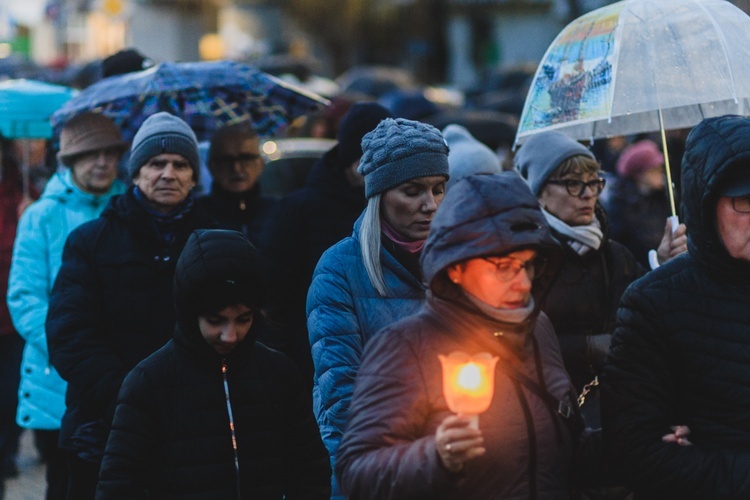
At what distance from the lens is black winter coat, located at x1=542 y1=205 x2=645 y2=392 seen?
205 inches

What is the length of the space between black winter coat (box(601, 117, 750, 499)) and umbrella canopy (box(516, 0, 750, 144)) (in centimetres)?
137

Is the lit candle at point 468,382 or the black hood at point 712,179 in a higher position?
the black hood at point 712,179

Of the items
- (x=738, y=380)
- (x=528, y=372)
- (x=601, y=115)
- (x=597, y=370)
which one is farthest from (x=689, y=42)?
(x=528, y=372)

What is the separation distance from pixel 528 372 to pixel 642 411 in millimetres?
463

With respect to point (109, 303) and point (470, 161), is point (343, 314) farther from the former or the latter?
point (470, 161)

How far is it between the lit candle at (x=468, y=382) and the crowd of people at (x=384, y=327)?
0.12 ft

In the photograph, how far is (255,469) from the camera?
13.2 ft

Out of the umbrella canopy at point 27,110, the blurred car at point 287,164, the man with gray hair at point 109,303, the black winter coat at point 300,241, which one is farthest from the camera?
the blurred car at point 287,164

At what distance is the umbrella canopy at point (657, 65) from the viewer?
4.95 metres

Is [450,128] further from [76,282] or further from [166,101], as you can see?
[76,282]

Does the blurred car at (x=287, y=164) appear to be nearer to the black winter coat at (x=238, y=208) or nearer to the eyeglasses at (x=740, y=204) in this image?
the black winter coat at (x=238, y=208)

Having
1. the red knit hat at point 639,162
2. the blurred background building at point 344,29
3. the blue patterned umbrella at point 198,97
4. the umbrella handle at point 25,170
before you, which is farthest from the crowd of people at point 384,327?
the blurred background building at point 344,29

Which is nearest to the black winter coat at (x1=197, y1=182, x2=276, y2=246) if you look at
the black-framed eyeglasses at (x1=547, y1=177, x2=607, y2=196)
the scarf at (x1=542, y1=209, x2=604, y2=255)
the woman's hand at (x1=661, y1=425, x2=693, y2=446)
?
the black-framed eyeglasses at (x1=547, y1=177, x2=607, y2=196)

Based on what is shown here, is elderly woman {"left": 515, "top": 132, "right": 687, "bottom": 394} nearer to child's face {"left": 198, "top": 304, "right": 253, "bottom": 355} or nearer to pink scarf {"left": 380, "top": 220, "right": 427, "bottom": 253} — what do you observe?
pink scarf {"left": 380, "top": 220, "right": 427, "bottom": 253}
